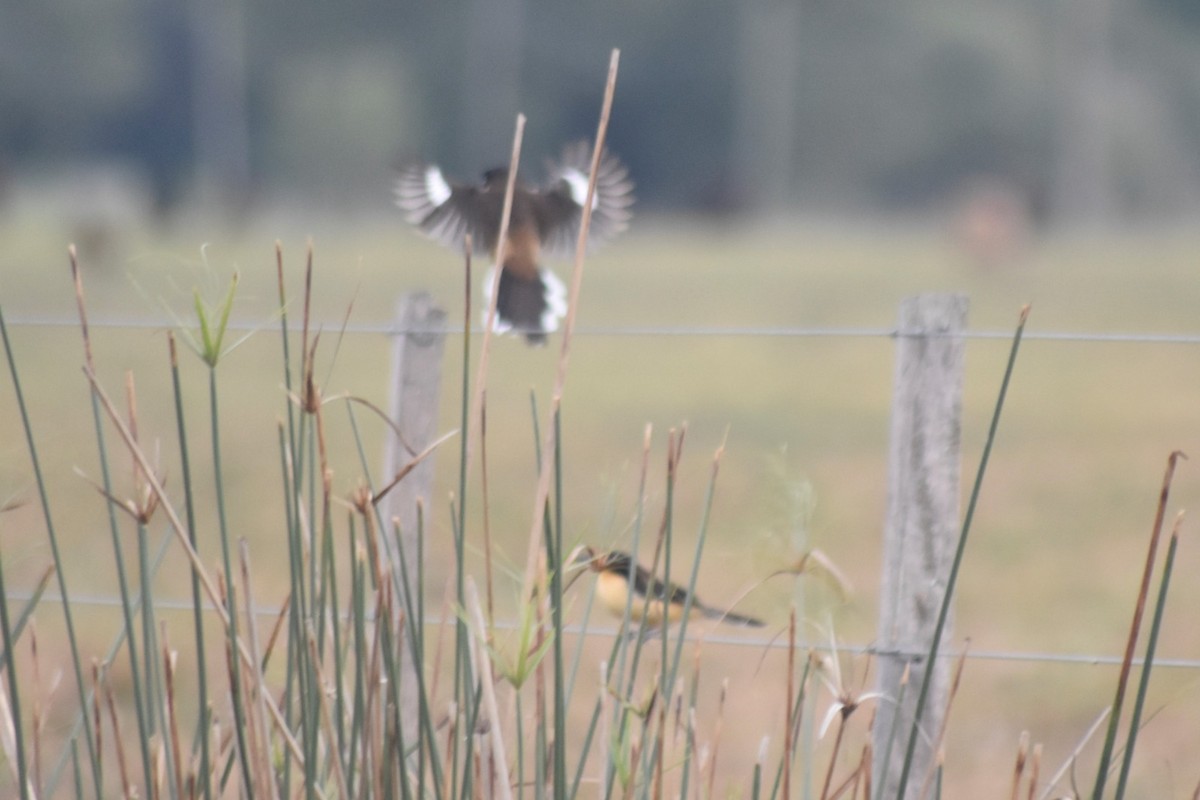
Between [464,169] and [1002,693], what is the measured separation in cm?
2175

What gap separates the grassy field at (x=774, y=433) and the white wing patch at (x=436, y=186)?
380mm

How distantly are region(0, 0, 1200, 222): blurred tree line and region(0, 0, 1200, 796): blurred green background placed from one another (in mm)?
58

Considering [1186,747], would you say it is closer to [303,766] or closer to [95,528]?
[303,766]

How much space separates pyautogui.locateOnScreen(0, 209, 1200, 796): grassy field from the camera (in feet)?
10.6

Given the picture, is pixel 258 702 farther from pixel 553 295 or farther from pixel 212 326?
pixel 553 295

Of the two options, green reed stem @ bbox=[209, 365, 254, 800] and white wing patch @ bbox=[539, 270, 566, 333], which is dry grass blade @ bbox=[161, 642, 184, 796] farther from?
white wing patch @ bbox=[539, 270, 566, 333]

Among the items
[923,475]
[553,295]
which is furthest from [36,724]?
[553,295]

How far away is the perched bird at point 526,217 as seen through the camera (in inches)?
110

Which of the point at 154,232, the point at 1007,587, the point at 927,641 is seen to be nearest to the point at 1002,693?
the point at 1007,587

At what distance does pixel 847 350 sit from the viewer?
10844 millimetres

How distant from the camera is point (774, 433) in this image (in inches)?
293

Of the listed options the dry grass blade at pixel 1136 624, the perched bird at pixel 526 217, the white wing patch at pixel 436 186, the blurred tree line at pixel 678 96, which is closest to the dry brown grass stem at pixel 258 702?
the dry grass blade at pixel 1136 624

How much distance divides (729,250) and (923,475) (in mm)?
17868

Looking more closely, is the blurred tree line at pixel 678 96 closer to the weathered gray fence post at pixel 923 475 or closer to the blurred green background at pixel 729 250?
the blurred green background at pixel 729 250
